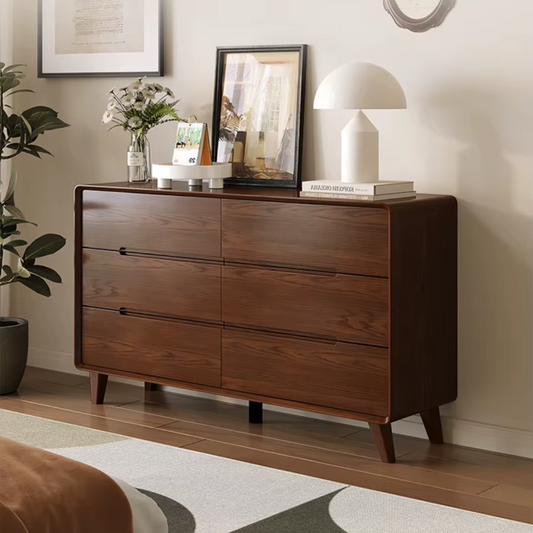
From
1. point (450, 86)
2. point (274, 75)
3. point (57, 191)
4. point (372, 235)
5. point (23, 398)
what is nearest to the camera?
point (372, 235)

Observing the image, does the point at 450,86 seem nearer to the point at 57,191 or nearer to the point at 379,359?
the point at 379,359

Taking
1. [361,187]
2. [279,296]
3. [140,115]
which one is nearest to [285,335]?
[279,296]

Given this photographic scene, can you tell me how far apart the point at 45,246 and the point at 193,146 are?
83 centimetres

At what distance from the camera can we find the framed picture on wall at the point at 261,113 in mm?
3609

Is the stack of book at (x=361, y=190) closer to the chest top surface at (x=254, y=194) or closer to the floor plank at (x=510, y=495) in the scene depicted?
the chest top surface at (x=254, y=194)

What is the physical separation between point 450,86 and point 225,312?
1082 mm

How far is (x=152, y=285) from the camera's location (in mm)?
3611

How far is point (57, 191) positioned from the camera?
4402 mm

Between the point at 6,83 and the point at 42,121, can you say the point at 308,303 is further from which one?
the point at 6,83

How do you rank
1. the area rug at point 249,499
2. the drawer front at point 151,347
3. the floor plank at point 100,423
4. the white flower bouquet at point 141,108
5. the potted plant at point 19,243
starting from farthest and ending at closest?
the potted plant at point 19,243 → the white flower bouquet at point 141,108 → the drawer front at point 151,347 → the floor plank at point 100,423 → the area rug at point 249,499

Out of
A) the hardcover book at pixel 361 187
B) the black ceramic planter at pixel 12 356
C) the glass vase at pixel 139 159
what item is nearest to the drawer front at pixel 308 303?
the hardcover book at pixel 361 187

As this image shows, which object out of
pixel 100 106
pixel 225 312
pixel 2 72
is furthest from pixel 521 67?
pixel 2 72

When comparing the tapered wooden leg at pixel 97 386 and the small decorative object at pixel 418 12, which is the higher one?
the small decorative object at pixel 418 12

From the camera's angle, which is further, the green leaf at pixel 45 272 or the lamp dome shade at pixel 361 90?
the green leaf at pixel 45 272
